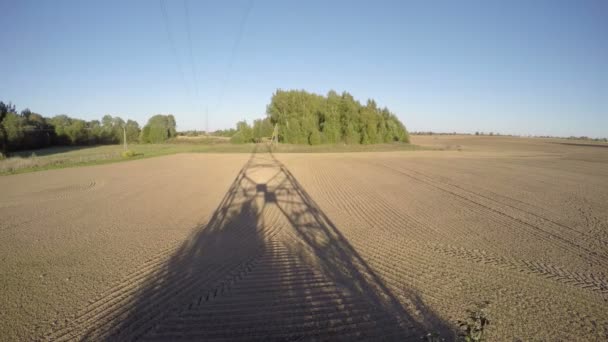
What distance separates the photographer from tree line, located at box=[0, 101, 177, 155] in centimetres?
4691

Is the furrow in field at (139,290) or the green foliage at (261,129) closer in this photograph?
the furrow in field at (139,290)

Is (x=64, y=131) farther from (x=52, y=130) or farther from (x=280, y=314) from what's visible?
(x=280, y=314)

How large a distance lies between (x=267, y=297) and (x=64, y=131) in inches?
3372

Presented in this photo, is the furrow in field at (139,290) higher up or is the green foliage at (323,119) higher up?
the green foliage at (323,119)

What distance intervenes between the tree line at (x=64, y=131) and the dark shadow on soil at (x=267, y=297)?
4904 cm

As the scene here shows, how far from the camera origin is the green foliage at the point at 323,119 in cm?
5947

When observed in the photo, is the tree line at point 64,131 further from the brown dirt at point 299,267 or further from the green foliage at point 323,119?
the brown dirt at point 299,267

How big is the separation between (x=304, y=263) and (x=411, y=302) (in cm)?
222

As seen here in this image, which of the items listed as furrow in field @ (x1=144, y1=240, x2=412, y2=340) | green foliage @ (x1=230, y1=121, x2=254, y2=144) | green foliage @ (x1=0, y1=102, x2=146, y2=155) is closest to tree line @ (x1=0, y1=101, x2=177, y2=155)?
green foliage @ (x1=0, y1=102, x2=146, y2=155)

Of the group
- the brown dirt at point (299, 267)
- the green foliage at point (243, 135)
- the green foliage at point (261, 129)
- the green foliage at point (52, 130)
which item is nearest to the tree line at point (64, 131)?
the green foliage at point (52, 130)

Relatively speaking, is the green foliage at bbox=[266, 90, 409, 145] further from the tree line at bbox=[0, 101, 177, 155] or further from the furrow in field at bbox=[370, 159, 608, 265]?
the furrow in field at bbox=[370, 159, 608, 265]

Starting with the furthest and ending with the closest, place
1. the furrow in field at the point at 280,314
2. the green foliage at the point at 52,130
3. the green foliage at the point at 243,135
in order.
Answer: the green foliage at the point at 243,135
the green foliage at the point at 52,130
the furrow in field at the point at 280,314

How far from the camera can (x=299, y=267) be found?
598 cm

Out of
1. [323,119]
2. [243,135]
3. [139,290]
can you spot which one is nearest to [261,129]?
[243,135]
